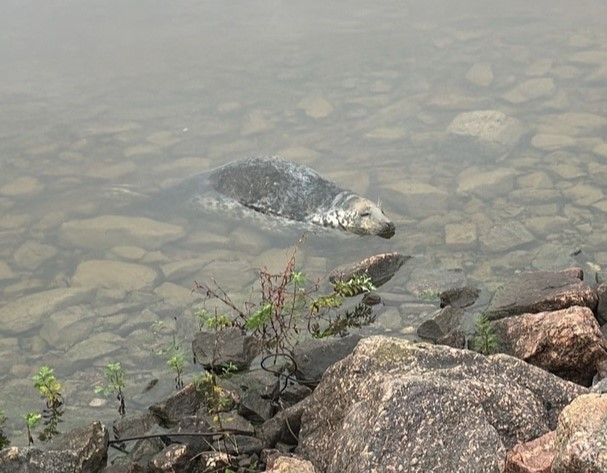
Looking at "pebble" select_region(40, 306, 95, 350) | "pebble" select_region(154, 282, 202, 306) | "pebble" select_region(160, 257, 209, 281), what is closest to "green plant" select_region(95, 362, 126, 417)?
"pebble" select_region(40, 306, 95, 350)

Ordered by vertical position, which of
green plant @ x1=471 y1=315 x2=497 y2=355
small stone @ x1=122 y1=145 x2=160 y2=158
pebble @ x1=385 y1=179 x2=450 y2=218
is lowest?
small stone @ x1=122 y1=145 x2=160 y2=158

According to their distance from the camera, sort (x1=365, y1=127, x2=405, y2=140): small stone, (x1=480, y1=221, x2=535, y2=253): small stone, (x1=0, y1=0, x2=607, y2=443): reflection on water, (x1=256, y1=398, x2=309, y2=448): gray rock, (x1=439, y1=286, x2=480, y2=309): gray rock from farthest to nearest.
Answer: (x1=365, y1=127, x2=405, y2=140): small stone
(x1=480, y1=221, x2=535, y2=253): small stone
(x1=0, y1=0, x2=607, y2=443): reflection on water
(x1=439, y1=286, x2=480, y2=309): gray rock
(x1=256, y1=398, x2=309, y2=448): gray rock

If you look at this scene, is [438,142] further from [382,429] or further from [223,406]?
[382,429]

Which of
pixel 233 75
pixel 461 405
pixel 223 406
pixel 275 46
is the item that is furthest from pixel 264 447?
pixel 275 46

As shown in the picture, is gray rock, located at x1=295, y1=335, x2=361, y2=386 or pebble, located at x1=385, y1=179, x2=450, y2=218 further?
pebble, located at x1=385, y1=179, x2=450, y2=218

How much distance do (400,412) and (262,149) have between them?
240 inches

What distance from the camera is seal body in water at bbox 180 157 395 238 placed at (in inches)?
276

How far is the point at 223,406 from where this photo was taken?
170 inches

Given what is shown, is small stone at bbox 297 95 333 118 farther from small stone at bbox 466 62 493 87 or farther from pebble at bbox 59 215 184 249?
pebble at bbox 59 215 184 249

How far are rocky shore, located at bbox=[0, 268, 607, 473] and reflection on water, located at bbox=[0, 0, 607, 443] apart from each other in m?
0.67

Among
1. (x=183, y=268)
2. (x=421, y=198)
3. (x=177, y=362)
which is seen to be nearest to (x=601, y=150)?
(x=421, y=198)

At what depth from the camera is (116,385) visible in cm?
491

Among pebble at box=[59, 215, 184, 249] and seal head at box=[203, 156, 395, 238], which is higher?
seal head at box=[203, 156, 395, 238]

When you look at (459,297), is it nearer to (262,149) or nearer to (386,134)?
(386,134)
